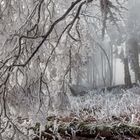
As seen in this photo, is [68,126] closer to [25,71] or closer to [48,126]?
[48,126]

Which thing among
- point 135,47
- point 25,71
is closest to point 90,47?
point 25,71

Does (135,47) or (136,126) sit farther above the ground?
(135,47)

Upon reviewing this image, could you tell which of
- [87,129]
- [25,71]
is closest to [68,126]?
[87,129]

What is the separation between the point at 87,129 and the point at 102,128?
1.15 feet

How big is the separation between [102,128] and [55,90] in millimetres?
1779

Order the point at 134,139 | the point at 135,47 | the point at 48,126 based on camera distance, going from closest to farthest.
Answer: the point at 134,139 < the point at 48,126 < the point at 135,47

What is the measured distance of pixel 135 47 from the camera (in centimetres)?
2531

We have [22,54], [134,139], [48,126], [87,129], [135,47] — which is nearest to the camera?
[22,54]

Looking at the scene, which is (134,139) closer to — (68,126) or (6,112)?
(68,126)

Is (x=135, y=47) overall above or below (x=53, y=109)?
above

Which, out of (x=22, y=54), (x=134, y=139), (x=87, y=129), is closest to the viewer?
(x=22, y=54)

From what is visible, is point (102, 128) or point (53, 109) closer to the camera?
point (53, 109)

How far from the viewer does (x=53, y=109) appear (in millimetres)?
5301

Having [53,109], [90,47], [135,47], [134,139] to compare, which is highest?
[135,47]
